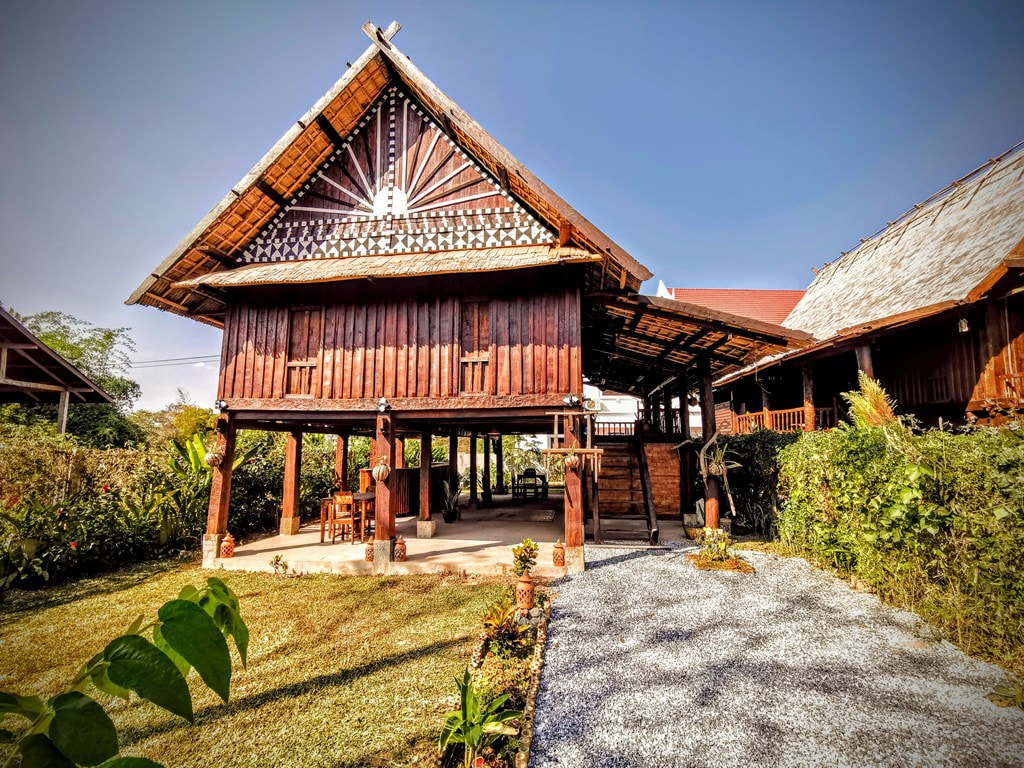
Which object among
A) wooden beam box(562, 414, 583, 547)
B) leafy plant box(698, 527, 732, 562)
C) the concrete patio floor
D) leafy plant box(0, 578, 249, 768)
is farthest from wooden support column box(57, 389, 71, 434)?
leafy plant box(0, 578, 249, 768)

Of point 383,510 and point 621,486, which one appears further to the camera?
point 621,486

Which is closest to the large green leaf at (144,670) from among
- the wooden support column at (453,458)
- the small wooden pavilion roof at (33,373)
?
the wooden support column at (453,458)

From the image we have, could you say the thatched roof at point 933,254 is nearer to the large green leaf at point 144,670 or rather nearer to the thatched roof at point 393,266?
the thatched roof at point 393,266

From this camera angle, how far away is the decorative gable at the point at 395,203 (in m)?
9.73

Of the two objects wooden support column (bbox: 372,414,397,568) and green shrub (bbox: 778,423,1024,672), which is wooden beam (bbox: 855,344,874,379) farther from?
wooden support column (bbox: 372,414,397,568)

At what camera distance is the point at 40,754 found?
97cm

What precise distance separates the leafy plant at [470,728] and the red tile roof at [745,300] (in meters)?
24.4

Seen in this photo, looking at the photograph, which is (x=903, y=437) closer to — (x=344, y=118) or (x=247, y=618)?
(x=247, y=618)

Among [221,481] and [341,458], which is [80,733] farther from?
[341,458]

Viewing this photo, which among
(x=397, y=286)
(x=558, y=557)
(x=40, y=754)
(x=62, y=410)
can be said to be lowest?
(x=558, y=557)

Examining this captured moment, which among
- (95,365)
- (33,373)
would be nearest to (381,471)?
(33,373)

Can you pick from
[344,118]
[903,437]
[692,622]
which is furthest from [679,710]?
[344,118]

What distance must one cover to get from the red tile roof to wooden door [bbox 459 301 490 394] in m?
18.9

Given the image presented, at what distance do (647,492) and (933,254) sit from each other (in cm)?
1141
